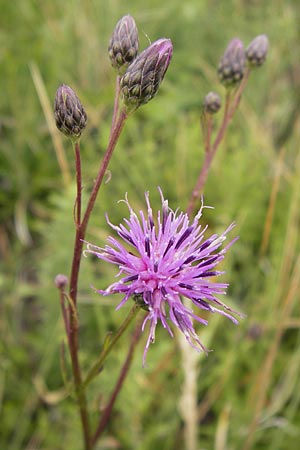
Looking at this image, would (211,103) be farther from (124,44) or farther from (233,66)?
(124,44)

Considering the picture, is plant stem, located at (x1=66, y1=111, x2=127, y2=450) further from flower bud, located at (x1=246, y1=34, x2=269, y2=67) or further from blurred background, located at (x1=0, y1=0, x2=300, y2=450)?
flower bud, located at (x1=246, y1=34, x2=269, y2=67)

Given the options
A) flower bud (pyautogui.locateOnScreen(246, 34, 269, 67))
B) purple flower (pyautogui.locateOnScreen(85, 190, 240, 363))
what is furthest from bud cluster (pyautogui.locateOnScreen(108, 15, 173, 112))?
flower bud (pyautogui.locateOnScreen(246, 34, 269, 67))

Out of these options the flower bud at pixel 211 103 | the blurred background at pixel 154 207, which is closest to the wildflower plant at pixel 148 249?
the blurred background at pixel 154 207

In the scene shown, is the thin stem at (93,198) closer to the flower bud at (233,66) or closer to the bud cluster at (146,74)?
the bud cluster at (146,74)

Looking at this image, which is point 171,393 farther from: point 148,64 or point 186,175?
point 148,64

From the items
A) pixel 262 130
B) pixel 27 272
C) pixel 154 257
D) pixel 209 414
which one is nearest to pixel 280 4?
pixel 262 130

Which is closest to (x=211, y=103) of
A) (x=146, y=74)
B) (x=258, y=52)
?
(x=258, y=52)
